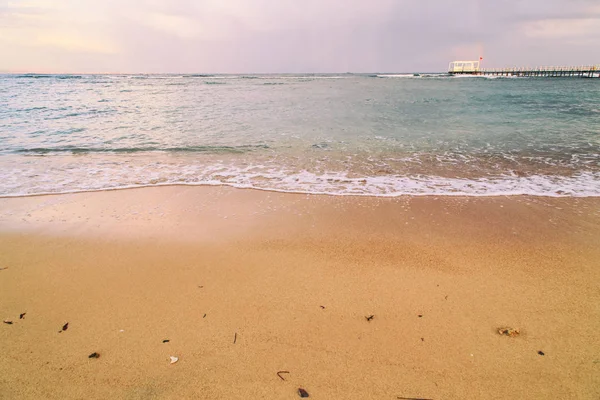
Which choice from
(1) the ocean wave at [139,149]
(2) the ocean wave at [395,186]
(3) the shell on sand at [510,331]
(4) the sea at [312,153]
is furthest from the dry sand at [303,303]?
(1) the ocean wave at [139,149]

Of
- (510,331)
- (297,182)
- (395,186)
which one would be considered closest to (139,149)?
(297,182)

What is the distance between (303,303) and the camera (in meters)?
2.93

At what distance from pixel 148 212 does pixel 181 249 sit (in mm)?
1615

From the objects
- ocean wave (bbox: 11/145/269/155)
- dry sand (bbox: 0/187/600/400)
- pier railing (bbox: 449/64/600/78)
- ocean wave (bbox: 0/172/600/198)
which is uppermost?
pier railing (bbox: 449/64/600/78)

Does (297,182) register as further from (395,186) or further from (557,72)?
(557,72)

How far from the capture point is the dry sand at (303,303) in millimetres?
2148

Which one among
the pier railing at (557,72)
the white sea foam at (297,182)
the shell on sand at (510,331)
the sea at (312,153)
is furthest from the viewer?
the pier railing at (557,72)

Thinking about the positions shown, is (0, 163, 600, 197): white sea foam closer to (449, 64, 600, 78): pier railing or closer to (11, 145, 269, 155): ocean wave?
(11, 145, 269, 155): ocean wave

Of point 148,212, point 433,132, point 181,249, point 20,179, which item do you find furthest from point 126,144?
point 433,132

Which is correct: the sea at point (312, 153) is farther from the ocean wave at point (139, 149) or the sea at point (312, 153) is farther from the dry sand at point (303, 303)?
the dry sand at point (303, 303)

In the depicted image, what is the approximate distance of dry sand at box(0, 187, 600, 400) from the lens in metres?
2.15

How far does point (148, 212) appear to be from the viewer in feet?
17.1

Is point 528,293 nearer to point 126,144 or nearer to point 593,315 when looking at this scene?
point 593,315

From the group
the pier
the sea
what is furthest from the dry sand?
the pier
